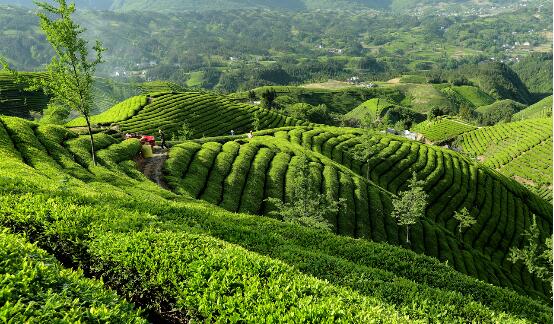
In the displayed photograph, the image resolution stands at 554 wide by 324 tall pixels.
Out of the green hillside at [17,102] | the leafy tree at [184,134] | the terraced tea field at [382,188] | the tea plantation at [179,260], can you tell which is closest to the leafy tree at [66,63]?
the tea plantation at [179,260]

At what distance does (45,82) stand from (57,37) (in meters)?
4.91

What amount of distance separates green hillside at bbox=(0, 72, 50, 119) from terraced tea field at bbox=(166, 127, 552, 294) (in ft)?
487

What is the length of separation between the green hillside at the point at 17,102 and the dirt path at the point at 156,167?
6118 inches

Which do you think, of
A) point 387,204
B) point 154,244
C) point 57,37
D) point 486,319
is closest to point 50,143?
point 57,37

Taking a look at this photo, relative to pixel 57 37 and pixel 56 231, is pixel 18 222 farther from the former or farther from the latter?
pixel 57 37

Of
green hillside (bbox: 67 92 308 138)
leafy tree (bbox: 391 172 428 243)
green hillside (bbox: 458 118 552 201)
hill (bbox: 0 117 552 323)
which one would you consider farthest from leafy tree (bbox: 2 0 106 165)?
green hillside (bbox: 458 118 552 201)

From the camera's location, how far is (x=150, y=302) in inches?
508

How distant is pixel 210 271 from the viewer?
40.2ft

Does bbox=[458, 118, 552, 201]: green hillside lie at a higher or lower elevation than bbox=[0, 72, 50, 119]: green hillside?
lower

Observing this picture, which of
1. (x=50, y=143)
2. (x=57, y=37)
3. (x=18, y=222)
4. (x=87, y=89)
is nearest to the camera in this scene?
(x=18, y=222)

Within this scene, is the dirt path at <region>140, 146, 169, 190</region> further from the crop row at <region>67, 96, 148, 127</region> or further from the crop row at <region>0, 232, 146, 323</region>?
the crop row at <region>67, 96, 148, 127</region>

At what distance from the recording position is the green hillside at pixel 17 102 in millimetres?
177250

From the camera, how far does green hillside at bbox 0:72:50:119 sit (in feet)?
582

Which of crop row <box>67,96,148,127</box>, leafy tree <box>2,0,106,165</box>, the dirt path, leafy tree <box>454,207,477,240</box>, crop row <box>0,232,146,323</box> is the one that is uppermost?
leafy tree <box>2,0,106,165</box>
